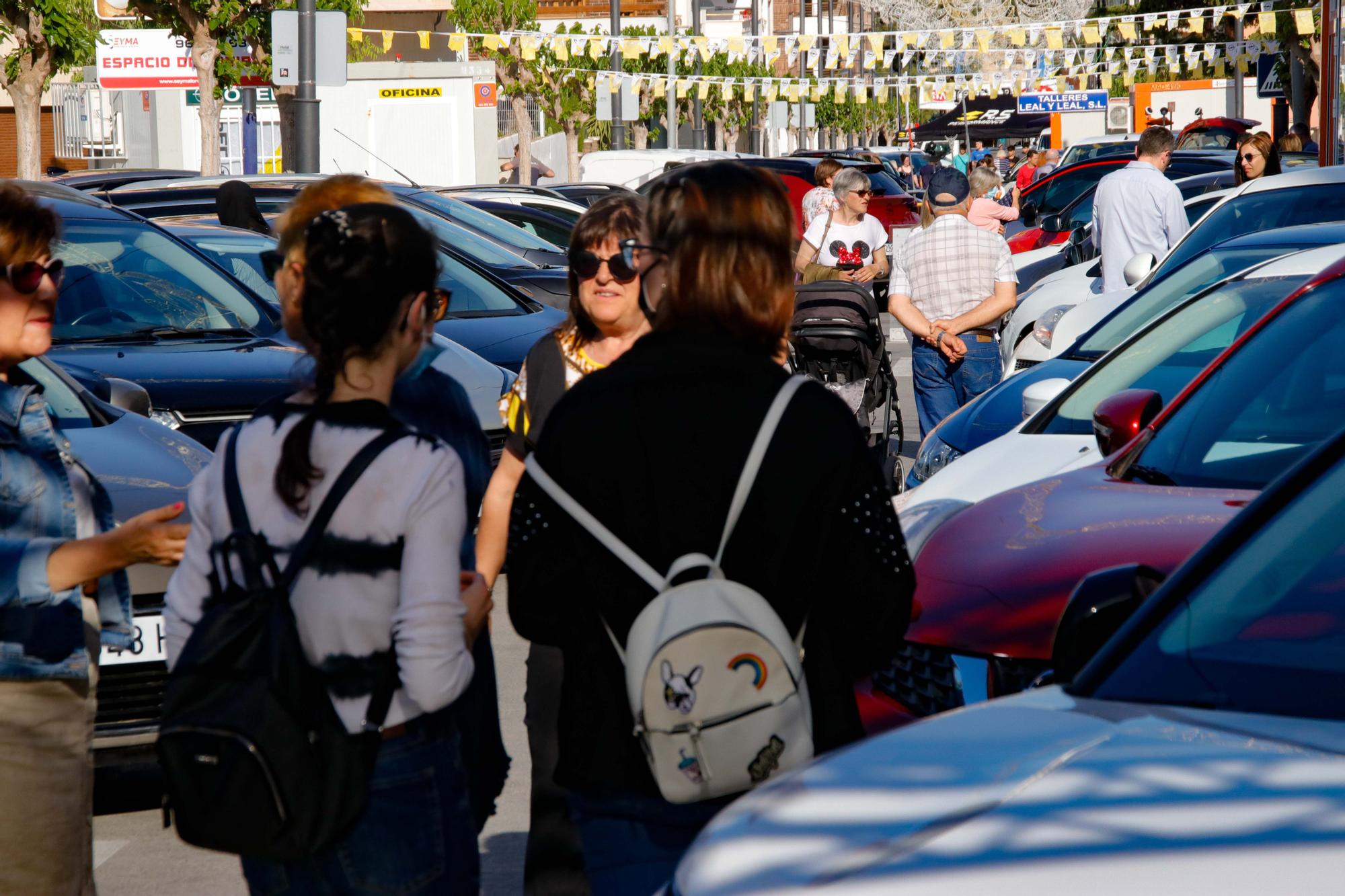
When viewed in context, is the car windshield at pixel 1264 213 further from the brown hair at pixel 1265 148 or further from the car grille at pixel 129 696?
the car grille at pixel 129 696

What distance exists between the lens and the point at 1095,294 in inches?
466

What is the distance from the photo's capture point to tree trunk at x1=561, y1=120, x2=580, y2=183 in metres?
43.1

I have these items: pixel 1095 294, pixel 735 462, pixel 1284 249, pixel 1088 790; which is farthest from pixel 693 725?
pixel 1095 294

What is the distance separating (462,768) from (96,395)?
3.60 meters

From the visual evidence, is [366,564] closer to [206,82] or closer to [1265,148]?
[1265,148]

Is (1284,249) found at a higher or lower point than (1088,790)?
higher

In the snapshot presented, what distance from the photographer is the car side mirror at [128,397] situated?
5750 mm

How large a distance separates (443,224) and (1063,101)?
→ 43.7 m

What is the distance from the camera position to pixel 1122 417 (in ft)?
16.3

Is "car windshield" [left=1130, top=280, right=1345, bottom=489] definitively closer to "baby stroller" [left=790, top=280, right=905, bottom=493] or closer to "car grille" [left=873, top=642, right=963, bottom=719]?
"car grille" [left=873, top=642, right=963, bottom=719]

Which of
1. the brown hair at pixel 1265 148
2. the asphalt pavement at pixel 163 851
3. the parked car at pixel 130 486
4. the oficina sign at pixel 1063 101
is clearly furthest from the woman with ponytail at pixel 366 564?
the oficina sign at pixel 1063 101

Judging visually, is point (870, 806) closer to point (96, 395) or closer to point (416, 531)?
point (416, 531)

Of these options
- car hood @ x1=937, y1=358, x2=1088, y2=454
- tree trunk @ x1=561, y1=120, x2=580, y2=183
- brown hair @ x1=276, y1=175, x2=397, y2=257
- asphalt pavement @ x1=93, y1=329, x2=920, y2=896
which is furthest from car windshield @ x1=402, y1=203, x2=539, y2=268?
tree trunk @ x1=561, y1=120, x2=580, y2=183

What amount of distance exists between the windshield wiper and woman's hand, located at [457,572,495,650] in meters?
2.29
